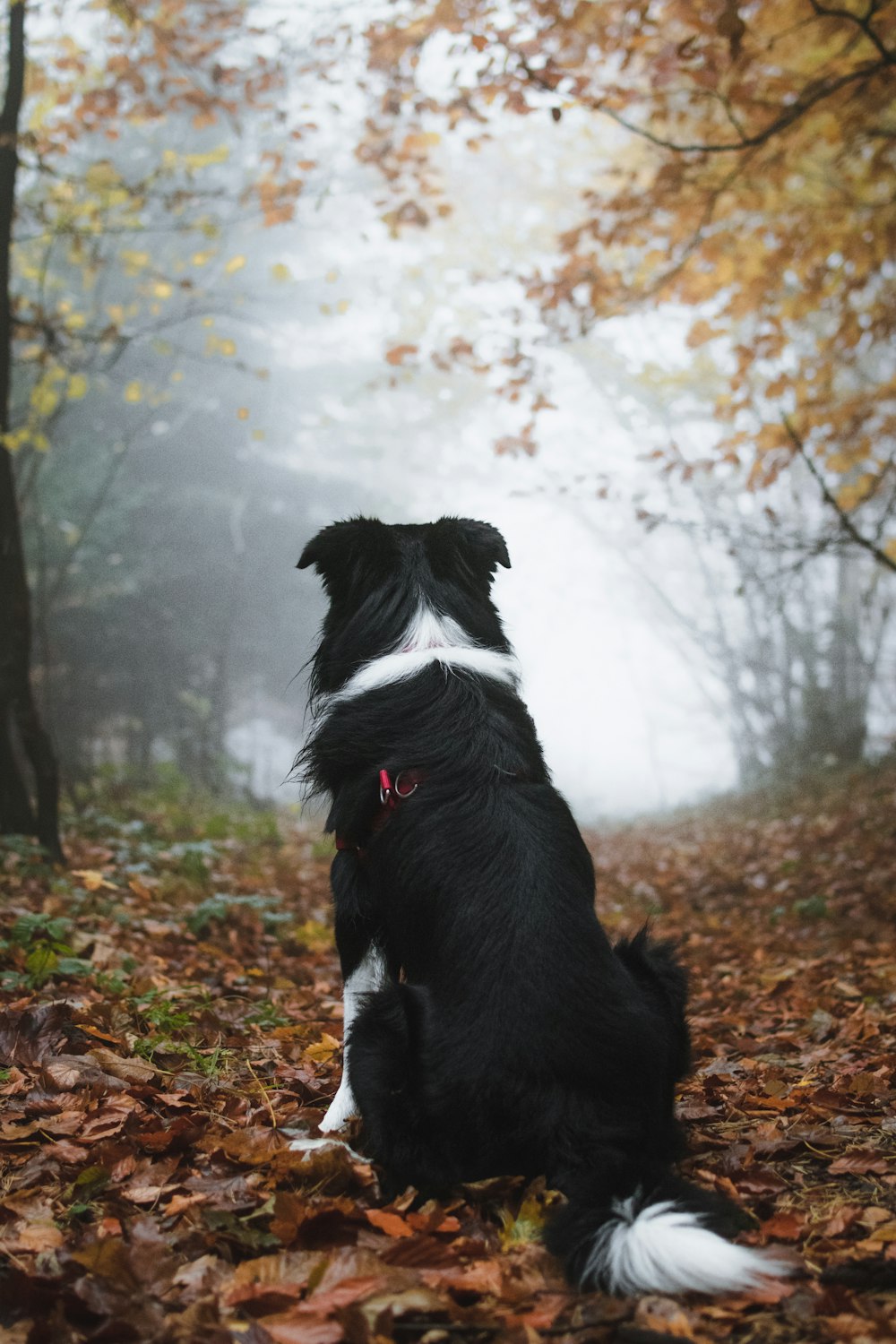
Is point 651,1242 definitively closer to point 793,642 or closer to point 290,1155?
point 290,1155

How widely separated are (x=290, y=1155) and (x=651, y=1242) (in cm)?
104

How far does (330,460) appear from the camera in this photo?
23609 mm

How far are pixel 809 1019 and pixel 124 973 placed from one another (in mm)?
3098

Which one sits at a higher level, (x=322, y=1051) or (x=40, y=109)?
(x=40, y=109)

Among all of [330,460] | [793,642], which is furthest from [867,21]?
[330,460]

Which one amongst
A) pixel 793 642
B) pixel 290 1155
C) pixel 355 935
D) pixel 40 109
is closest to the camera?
pixel 290 1155

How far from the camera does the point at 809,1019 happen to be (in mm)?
4336

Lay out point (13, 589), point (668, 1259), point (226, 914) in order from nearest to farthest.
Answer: point (668, 1259) → point (226, 914) → point (13, 589)

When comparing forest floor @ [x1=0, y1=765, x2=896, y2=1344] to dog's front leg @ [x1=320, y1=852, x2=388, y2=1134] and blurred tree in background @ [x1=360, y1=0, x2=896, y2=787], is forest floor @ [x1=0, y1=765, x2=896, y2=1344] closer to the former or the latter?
dog's front leg @ [x1=320, y1=852, x2=388, y2=1134]

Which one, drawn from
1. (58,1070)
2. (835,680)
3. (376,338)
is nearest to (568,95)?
(58,1070)

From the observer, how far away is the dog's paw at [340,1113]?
281 cm

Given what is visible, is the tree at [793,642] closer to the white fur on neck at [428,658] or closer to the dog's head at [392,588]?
the dog's head at [392,588]

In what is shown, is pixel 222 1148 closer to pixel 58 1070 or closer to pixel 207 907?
pixel 58 1070

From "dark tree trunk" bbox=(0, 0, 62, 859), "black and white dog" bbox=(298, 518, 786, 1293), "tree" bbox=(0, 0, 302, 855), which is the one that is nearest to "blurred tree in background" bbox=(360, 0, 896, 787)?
"tree" bbox=(0, 0, 302, 855)
